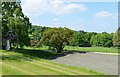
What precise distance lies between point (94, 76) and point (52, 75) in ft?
8.88

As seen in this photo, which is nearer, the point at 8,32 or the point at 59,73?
the point at 59,73

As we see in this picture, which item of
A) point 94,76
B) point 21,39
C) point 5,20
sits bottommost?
point 94,76

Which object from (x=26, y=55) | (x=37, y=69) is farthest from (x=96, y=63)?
(x=37, y=69)

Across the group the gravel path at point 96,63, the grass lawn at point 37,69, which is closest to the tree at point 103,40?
the gravel path at point 96,63

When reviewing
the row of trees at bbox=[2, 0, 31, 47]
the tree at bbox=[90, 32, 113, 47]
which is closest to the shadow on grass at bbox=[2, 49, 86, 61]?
the row of trees at bbox=[2, 0, 31, 47]

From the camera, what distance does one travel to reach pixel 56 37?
34.0m

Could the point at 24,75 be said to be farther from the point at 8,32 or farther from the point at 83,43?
the point at 83,43

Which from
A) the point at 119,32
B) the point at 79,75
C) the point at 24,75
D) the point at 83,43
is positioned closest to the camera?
the point at 24,75

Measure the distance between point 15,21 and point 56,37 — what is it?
296 inches

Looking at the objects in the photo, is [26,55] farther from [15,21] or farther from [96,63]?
[96,63]

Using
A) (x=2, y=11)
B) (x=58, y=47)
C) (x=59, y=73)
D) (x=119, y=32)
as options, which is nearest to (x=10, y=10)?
(x=2, y=11)

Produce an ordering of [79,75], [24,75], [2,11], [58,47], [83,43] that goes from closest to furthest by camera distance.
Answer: [24,75]
[79,75]
[2,11]
[58,47]
[83,43]

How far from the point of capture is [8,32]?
32000mm

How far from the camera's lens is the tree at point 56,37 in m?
34.1
